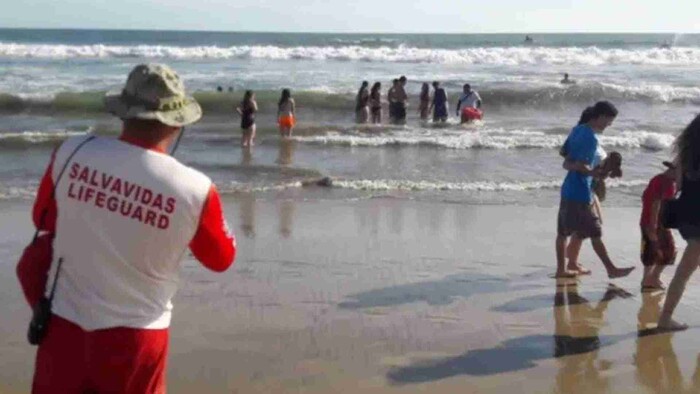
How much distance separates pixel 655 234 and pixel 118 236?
535 cm

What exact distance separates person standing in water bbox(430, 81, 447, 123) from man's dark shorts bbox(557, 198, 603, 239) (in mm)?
16501

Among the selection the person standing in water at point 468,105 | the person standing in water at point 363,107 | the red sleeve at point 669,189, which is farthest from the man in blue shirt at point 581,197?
the person standing in water at point 363,107

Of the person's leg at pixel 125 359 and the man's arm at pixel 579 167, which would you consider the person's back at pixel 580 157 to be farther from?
the person's leg at pixel 125 359

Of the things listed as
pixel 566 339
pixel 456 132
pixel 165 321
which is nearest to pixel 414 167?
pixel 456 132

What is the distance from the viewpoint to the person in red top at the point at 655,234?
721 cm

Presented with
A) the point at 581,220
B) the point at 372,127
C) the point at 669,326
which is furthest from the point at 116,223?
the point at 372,127

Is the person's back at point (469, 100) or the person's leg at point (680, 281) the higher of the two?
the person's leg at point (680, 281)

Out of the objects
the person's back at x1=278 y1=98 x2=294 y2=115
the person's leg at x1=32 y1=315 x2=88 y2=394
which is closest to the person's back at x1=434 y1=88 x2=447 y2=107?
the person's back at x1=278 y1=98 x2=294 y2=115

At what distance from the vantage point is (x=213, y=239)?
117 inches

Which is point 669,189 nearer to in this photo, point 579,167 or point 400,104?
point 579,167

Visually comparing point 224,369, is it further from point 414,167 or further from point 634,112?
point 634,112

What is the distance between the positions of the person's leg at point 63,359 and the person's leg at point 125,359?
4 cm

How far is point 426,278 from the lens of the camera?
7.85 metres

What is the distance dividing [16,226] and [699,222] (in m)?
6.65
